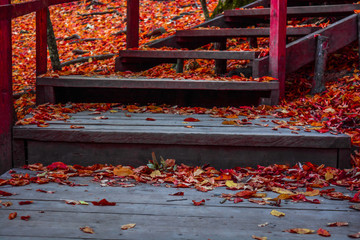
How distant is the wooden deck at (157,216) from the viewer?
60.2 inches

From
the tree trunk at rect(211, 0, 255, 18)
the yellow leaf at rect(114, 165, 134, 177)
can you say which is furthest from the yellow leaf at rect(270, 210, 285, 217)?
the tree trunk at rect(211, 0, 255, 18)

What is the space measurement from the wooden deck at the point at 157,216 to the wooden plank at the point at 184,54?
2.05 meters

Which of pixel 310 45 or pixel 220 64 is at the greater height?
pixel 310 45

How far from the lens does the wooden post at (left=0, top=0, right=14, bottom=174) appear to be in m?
2.38

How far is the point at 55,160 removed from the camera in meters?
2.46

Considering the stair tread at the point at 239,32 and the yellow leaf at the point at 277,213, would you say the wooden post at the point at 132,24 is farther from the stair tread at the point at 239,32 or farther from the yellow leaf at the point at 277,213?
the yellow leaf at the point at 277,213

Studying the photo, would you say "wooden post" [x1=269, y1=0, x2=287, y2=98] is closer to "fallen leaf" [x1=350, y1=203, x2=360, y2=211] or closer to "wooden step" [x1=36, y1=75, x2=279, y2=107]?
"wooden step" [x1=36, y1=75, x2=279, y2=107]

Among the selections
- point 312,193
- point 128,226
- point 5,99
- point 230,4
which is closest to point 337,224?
point 312,193

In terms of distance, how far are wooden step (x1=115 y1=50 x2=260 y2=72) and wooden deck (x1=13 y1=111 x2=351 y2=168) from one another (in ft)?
5.16

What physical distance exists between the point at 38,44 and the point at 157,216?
2.34m

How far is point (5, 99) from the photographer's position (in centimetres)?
243

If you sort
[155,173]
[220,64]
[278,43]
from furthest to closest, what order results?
1. [220,64]
2. [278,43]
3. [155,173]

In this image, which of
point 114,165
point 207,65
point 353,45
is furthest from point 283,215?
point 207,65

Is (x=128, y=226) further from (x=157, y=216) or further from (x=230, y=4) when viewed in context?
(x=230, y=4)
